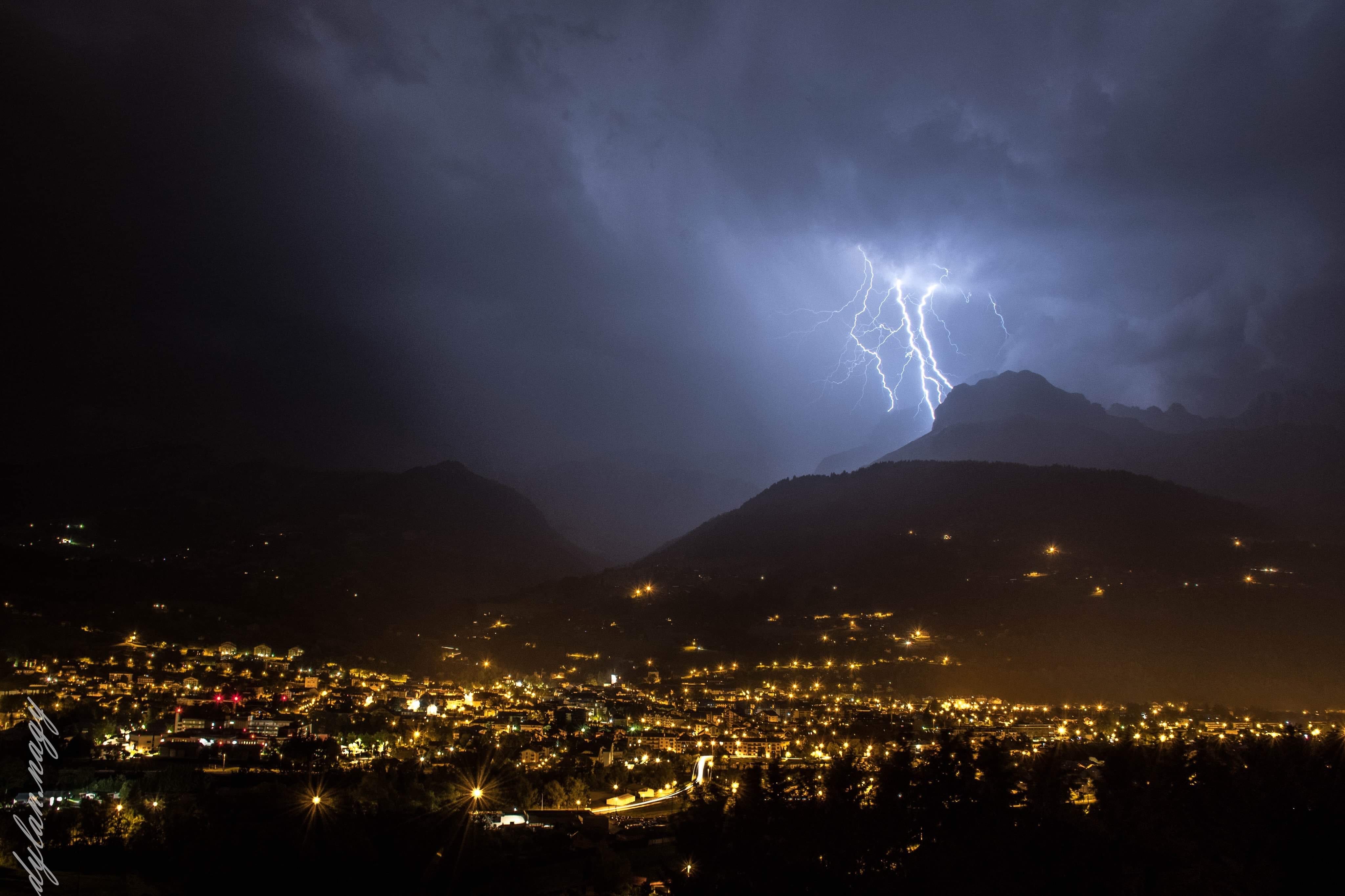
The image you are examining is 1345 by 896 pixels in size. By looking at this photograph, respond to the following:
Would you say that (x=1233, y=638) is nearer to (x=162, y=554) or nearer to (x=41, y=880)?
(x=41, y=880)

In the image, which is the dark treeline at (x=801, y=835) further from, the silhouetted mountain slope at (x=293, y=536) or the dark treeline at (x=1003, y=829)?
the silhouetted mountain slope at (x=293, y=536)

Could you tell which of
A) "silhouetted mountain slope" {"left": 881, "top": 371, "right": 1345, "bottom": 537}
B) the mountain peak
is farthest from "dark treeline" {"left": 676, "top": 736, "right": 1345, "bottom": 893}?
the mountain peak

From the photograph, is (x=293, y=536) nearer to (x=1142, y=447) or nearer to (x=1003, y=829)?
(x=1003, y=829)

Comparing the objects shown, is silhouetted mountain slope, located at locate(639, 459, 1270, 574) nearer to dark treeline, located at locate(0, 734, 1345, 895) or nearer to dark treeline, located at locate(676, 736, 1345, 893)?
dark treeline, located at locate(676, 736, 1345, 893)

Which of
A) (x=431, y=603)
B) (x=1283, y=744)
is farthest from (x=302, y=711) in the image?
(x=431, y=603)

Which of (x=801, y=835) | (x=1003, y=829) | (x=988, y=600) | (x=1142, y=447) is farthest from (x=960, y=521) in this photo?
(x=801, y=835)
